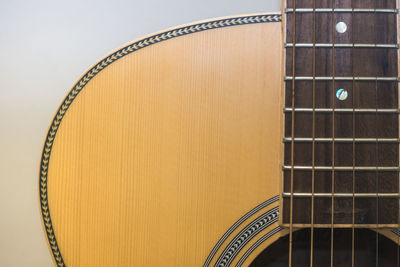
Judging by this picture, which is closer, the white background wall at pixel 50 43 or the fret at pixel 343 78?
the fret at pixel 343 78

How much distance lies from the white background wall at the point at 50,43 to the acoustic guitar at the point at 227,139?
0.34 metres

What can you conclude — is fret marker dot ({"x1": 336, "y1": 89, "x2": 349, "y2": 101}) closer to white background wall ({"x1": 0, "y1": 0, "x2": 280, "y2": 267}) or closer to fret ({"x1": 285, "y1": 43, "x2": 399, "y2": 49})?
fret ({"x1": 285, "y1": 43, "x2": 399, "y2": 49})

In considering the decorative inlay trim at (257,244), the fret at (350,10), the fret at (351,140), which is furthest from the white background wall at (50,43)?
the decorative inlay trim at (257,244)

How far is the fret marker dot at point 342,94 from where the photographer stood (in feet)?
1.98

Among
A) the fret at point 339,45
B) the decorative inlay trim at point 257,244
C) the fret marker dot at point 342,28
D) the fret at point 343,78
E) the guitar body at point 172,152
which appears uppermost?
the fret marker dot at point 342,28

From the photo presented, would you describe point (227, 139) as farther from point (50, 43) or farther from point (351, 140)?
point (50, 43)

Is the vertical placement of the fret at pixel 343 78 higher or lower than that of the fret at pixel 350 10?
lower

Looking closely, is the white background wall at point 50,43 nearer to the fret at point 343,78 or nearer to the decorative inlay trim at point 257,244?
the fret at point 343,78

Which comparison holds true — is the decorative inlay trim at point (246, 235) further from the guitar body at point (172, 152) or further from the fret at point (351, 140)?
the fret at point (351, 140)

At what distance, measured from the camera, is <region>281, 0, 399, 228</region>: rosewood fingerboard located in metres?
0.60

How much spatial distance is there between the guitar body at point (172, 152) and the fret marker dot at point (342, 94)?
102mm

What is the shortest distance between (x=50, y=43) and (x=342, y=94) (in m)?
0.74

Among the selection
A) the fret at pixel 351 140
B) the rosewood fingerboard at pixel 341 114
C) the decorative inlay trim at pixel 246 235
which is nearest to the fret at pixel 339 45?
the rosewood fingerboard at pixel 341 114

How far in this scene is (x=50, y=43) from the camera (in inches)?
36.4
